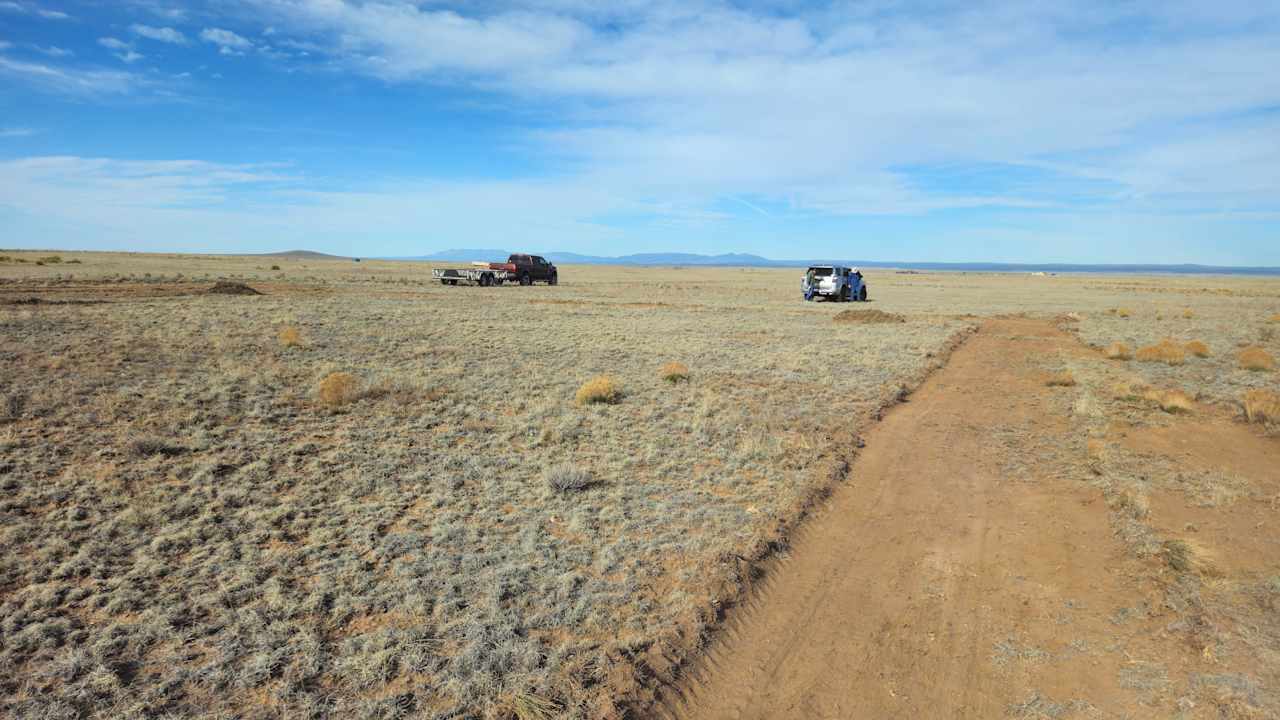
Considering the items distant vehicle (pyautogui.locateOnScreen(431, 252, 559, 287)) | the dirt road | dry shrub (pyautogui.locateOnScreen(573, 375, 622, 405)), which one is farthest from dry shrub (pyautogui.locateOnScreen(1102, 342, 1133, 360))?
distant vehicle (pyautogui.locateOnScreen(431, 252, 559, 287))

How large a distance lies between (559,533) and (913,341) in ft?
64.4

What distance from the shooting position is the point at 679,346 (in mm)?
20812

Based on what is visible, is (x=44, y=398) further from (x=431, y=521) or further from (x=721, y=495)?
(x=721, y=495)

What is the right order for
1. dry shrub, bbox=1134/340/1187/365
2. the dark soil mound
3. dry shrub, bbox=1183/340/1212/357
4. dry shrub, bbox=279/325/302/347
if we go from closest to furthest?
dry shrub, bbox=279/325/302/347
dry shrub, bbox=1134/340/1187/365
dry shrub, bbox=1183/340/1212/357
the dark soil mound

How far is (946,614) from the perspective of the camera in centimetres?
570

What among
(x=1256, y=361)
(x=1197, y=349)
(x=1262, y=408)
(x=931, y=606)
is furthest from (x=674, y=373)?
(x=1197, y=349)

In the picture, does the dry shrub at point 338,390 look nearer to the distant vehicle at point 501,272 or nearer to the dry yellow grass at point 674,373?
the dry yellow grass at point 674,373

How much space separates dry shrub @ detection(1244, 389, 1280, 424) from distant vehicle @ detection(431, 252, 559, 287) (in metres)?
38.6

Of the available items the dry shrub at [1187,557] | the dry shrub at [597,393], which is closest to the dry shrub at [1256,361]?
the dry shrub at [1187,557]

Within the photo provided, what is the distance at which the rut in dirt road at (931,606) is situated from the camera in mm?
4656

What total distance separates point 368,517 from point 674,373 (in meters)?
9.06

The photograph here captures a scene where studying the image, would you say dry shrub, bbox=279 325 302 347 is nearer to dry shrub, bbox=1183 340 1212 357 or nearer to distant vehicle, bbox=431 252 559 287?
dry shrub, bbox=1183 340 1212 357

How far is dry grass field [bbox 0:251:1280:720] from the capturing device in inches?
184

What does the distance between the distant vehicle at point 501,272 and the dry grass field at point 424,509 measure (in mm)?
29454
